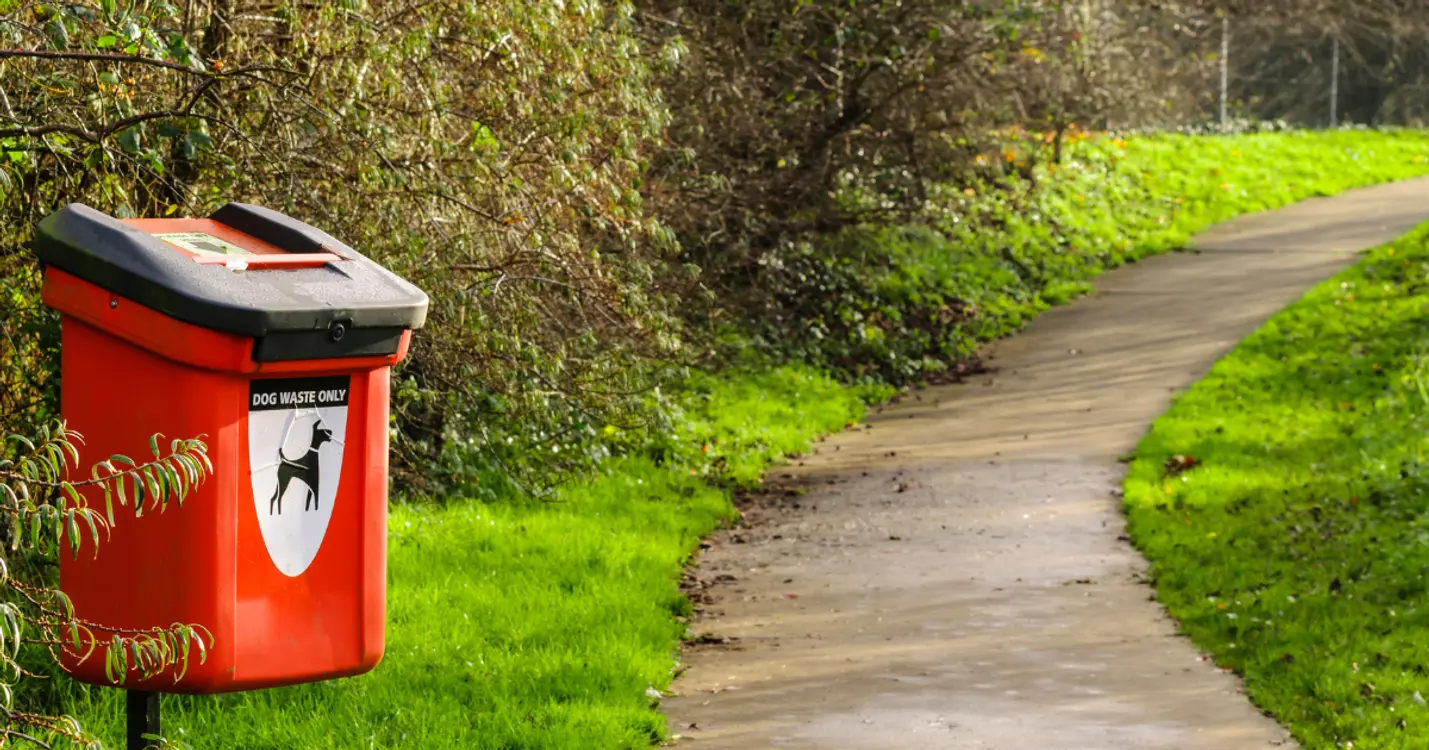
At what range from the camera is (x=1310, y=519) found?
9047 mm

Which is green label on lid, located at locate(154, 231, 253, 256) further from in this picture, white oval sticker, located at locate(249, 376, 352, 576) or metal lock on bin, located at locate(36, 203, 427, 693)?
white oval sticker, located at locate(249, 376, 352, 576)

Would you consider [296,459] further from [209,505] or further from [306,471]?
[209,505]

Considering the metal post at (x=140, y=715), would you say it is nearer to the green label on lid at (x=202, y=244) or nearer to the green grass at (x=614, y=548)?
the green grass at (x=614, y=548)

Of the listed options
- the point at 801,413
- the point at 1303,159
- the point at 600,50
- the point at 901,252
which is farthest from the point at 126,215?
the point at 1303,159

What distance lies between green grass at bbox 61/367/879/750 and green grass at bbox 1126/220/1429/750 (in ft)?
8.14

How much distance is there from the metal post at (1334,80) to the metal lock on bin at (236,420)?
2705cm

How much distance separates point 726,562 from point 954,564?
1.20 metres

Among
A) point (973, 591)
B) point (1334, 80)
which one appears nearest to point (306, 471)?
point (973, 591)

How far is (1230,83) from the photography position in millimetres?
29578

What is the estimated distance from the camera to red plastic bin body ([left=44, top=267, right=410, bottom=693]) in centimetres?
391

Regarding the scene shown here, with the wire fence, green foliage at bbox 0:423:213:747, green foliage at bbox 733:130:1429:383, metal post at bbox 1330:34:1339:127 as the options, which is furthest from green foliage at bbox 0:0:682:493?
metal post at bbox 1330:34:1339:127

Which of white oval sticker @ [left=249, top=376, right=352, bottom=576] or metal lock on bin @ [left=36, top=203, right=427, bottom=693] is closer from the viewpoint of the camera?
metal lock on bin @ [left=36, top=203, right=427, bottom=693]

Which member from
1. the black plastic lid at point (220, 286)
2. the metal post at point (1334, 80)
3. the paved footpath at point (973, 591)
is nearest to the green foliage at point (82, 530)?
the black plastic lid at point (220, 286)

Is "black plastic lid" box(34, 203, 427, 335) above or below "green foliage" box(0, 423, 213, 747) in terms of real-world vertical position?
above
